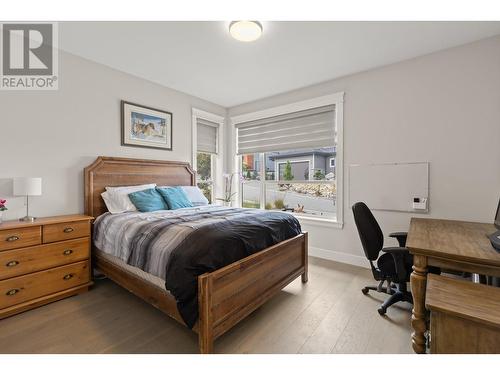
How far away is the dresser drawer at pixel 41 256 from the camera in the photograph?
1910 millimetres

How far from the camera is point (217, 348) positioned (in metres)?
1.58

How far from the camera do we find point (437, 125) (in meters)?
2.56

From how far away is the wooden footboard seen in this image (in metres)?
1.46

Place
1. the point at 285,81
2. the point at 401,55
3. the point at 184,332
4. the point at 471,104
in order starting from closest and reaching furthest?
the point at 184,332
the point at 471,104
the point at 401,55
the point at 285,81

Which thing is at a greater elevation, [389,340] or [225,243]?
[225,243]

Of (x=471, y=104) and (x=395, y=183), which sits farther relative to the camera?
(x=395, y=183)

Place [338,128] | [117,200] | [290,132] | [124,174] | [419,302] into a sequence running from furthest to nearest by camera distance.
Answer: [290,132] → [338,128] → [124,174] → [117,200] → [419,302]

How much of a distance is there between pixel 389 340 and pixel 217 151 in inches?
147

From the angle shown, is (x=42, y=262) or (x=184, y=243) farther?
(x=42, y=262)

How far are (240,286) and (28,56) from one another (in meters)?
3.15

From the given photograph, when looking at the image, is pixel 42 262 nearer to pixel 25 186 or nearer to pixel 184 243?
pixel 25 186

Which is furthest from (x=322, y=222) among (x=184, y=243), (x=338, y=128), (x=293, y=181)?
(x=184, y=243)
